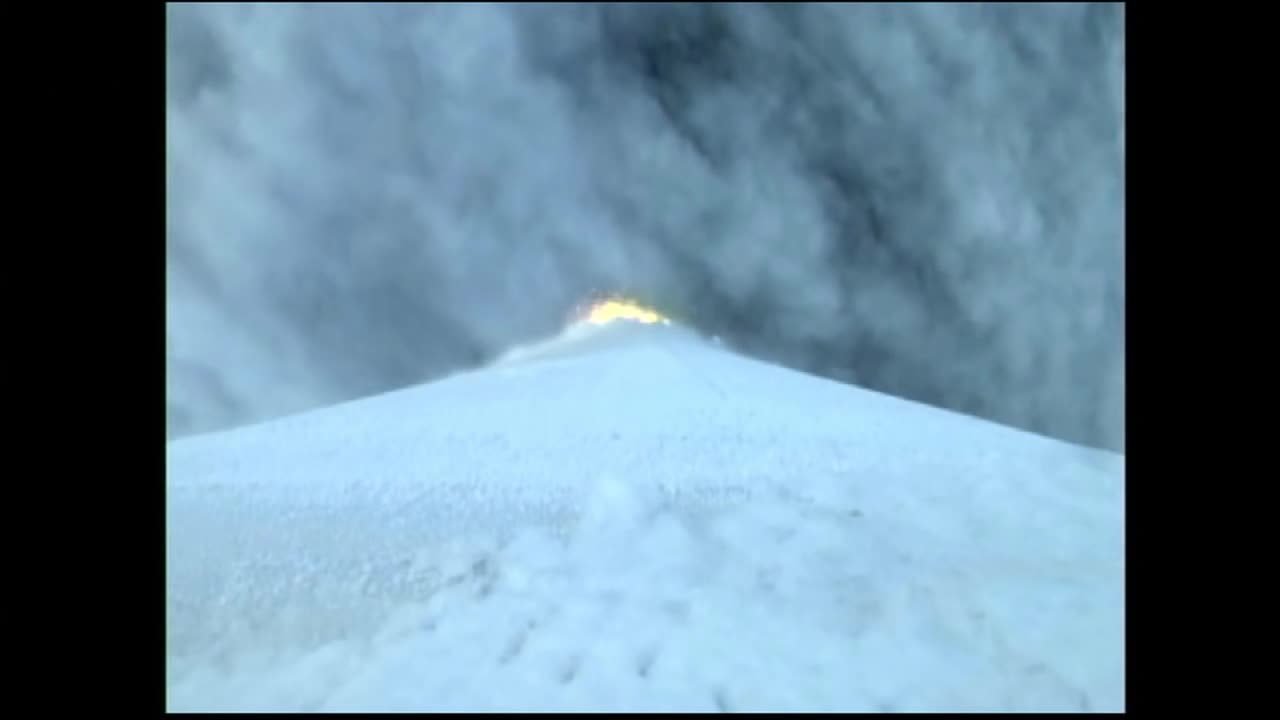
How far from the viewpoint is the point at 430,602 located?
645cm

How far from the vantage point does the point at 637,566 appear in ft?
22.5

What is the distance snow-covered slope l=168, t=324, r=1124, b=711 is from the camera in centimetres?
565

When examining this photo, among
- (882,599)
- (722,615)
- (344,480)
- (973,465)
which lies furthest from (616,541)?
(973,465)

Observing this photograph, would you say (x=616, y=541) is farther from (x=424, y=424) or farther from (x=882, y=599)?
(x=424, y=424)

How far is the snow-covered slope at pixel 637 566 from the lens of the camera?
5652 mm

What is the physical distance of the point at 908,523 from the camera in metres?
7.79

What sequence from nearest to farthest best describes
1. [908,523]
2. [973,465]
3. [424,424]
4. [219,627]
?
[219,627], [908,523], [973,465], [424,424]

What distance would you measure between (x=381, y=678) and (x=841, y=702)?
2.58 meters

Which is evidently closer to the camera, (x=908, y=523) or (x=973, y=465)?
(x=908, y=523)

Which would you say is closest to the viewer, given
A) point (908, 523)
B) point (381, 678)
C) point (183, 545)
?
point (381, 678)

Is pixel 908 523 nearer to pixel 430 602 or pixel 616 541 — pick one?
pixel 616 541

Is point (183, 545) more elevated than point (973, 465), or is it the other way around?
point (973, 465)

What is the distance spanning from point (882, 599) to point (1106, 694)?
1450 mm
